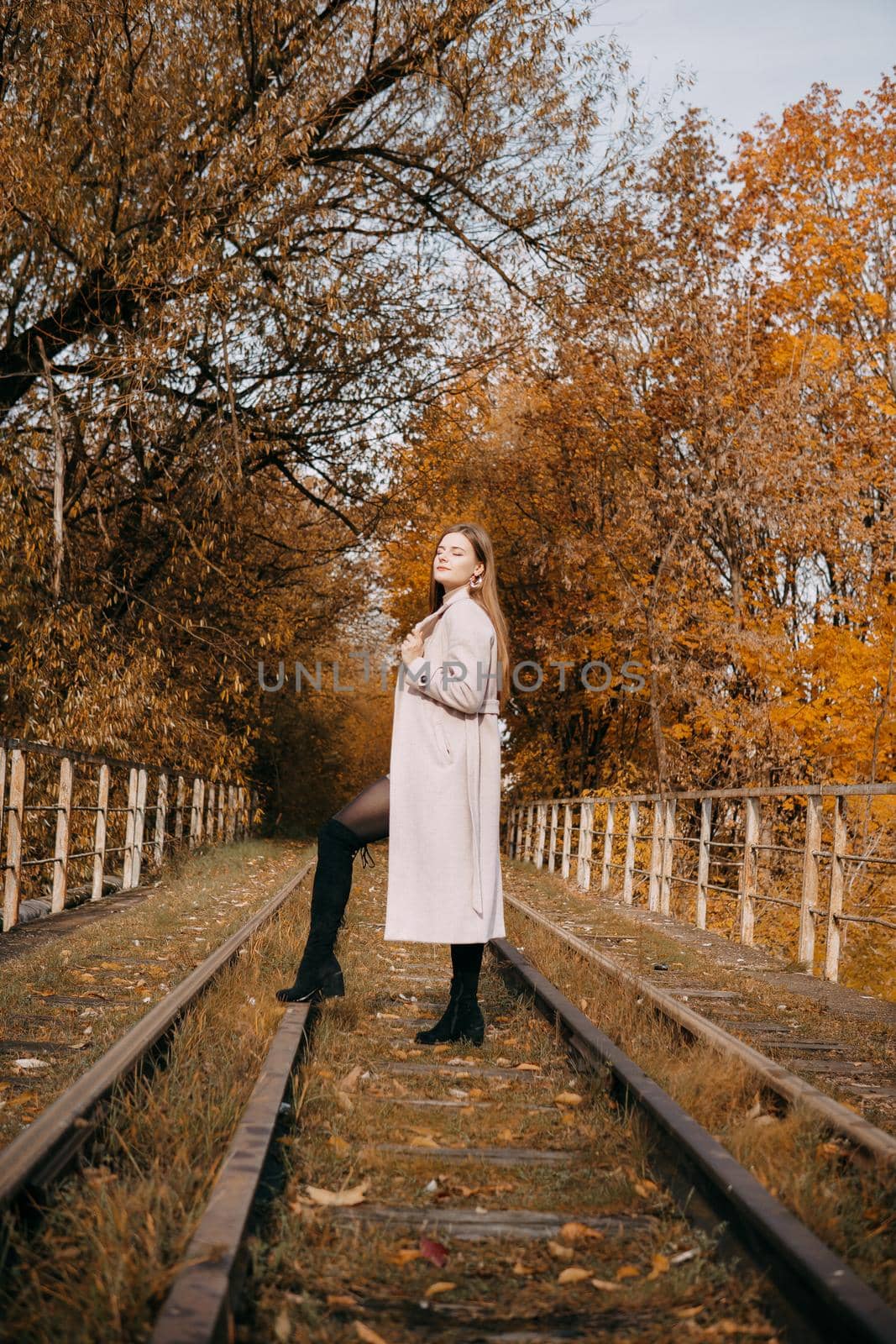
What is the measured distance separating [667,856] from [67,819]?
21.0 feet

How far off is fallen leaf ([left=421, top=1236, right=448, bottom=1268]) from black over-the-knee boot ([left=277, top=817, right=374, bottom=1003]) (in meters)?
2.09

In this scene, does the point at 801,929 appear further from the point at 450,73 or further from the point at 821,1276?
the point at 450,73

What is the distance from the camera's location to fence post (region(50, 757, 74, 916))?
9.84 m

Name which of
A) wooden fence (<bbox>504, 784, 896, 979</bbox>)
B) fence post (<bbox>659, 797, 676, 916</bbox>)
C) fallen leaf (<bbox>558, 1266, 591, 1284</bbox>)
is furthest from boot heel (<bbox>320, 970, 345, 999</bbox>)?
fence post (<bbox>659, 797, 676, 916</bbox>)

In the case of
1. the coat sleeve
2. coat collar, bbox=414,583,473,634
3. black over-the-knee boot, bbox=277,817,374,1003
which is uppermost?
coat collar, bbox=414,583,473,634

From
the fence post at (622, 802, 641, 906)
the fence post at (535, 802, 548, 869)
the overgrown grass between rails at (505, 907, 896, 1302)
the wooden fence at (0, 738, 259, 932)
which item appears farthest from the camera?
the fence post at (535, 802, 548, 869)

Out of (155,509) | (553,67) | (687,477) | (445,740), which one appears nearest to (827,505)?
(687,477)

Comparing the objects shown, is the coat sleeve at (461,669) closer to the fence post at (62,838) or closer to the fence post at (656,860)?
the fence post at (62,838)

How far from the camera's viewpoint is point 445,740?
4.68 m

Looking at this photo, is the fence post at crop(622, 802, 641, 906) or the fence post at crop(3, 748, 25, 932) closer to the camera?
the fence post at crop(3, 748, 25, 932)

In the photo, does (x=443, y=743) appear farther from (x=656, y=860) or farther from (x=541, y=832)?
(x=541, y=832)

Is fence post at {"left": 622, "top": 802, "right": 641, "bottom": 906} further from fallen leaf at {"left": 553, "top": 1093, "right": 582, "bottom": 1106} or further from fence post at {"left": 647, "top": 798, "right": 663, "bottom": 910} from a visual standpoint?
fallen leaf at {"left": 553, "top": 1093, "right": 582, "bottom": 1106}

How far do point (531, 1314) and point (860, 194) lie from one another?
2251 centimetres

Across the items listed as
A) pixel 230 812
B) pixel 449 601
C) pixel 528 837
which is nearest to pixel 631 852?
pixel 449 601
